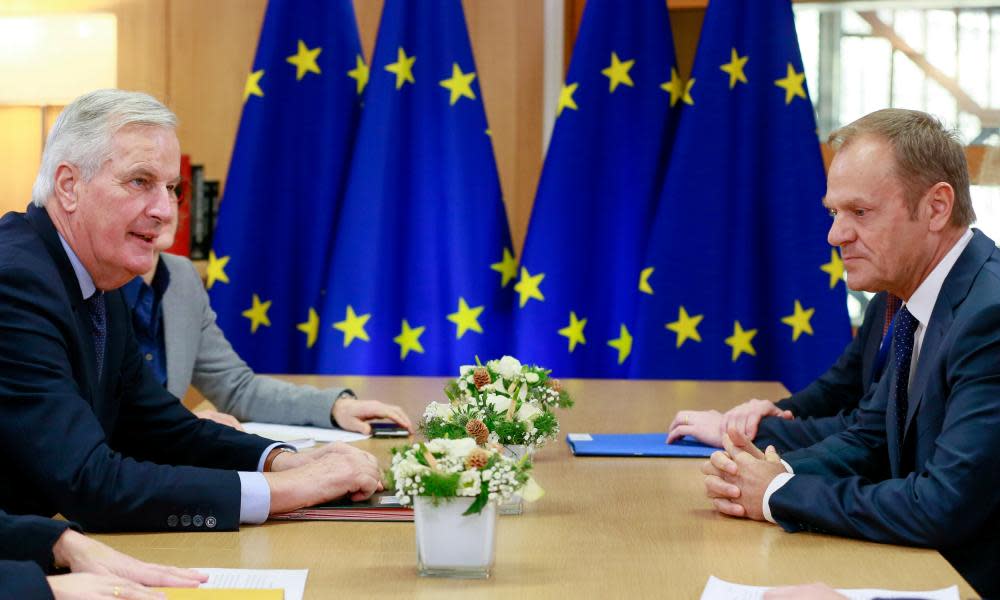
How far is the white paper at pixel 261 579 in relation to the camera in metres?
1.64

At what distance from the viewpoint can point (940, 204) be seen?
2.35 m

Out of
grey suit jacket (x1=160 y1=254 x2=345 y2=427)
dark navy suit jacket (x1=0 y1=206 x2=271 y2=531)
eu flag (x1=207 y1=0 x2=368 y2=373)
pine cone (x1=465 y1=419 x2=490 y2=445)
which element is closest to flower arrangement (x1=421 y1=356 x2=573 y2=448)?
pine cone (x1=465 y1=419 x2=490 y2=445)

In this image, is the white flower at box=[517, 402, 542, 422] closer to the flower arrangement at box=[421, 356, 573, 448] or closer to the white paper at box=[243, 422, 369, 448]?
the flower arrangement at box=[421, 356, 573, 448]

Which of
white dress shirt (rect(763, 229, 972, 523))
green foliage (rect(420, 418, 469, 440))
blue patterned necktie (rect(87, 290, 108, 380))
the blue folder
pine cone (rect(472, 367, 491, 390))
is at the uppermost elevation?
white dress shirt (rect(763, 229, 972, 523))

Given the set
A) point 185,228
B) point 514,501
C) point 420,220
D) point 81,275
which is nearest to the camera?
point 514,501

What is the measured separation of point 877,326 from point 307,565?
6.64 feet

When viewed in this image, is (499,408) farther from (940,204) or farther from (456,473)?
(940,204)

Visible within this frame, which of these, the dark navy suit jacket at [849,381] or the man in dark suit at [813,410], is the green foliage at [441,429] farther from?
the dark navy suit jacket at [849,381]

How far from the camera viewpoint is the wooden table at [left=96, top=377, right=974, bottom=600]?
5.55 feet

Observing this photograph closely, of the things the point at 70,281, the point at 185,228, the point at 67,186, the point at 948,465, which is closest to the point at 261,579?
the point at 70,281

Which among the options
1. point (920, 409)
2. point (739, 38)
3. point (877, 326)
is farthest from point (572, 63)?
point (920, 409)

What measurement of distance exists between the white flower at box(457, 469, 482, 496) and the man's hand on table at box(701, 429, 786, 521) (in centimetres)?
67

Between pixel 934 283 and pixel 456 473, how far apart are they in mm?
1234

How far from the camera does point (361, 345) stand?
183 inches
